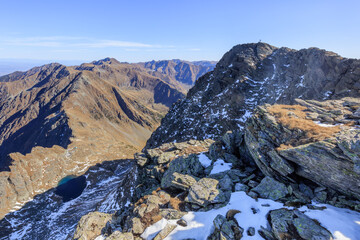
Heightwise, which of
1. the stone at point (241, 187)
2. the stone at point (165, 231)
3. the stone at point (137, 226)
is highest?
the stone at point (241, 187)

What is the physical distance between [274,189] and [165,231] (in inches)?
490

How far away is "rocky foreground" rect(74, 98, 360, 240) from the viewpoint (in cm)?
1406

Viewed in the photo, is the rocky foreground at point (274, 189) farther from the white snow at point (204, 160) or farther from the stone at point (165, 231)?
the white snow at point (204, 160)

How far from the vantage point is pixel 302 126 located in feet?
61.9

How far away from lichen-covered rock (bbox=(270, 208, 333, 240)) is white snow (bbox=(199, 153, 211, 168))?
1449 cm

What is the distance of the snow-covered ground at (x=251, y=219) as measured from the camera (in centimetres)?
1266

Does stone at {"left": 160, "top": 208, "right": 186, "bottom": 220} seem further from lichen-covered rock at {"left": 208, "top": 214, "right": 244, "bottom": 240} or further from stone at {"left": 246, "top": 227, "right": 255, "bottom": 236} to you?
stone at {"left": 246, "top": 227, "right": 255, "bottom": 236}

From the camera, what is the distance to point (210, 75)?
12056 cm

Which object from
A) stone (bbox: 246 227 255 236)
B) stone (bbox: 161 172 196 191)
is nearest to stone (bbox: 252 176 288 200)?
stone (bbox: 246 227 255 236)

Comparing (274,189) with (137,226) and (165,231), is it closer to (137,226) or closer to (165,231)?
(165,231)

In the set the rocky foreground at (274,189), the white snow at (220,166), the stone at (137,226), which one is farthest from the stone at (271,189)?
the stone at (137,226)

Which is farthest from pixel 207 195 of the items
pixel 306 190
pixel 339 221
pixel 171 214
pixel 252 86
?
pixel 252 86

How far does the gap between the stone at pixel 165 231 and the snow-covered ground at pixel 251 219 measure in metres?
0.38

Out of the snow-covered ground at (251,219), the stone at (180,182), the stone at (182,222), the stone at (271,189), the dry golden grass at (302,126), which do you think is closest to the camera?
the snow-covered ground at (251,219)
